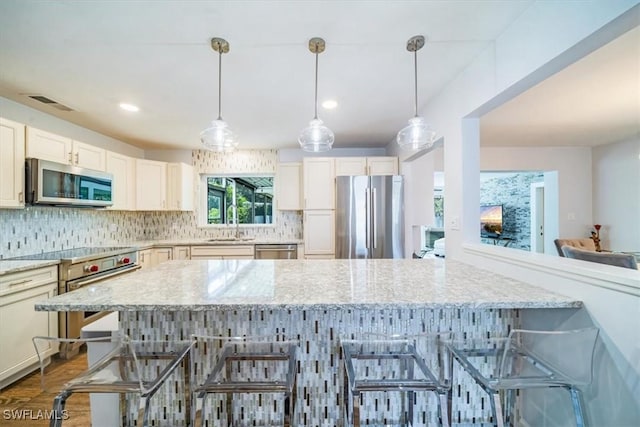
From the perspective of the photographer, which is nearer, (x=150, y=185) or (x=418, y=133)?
(x=418, y=133)

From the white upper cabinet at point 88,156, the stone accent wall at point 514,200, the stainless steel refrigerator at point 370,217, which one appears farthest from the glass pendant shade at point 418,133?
the stone accent wall at point 514,200

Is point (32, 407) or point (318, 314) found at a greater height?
point (318, 314)

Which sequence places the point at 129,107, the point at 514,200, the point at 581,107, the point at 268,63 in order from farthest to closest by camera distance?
the point at 514,200, the point at 581,107, the point at 129,107, the point at 268,63

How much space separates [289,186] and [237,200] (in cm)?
102

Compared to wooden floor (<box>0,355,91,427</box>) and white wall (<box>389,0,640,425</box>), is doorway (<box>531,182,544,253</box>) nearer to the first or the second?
white wall (<box>389,0,640,425</box>)

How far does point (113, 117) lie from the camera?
10.1 feet

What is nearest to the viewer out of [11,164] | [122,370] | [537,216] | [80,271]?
[122,370]

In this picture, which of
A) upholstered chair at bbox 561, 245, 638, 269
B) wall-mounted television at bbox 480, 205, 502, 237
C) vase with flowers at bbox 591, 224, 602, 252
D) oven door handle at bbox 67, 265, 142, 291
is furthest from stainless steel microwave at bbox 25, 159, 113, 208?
wall-mounted television at bbox 480, 205, 502, 237

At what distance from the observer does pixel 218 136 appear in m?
1.94

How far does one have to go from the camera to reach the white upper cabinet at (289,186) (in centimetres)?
429

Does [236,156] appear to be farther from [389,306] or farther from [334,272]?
[389,306]

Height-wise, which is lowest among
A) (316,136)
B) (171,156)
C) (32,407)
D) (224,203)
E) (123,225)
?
(32,407)

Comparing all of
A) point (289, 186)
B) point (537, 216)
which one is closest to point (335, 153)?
point (289, 186)

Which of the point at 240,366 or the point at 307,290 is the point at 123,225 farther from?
the point at 307,290
